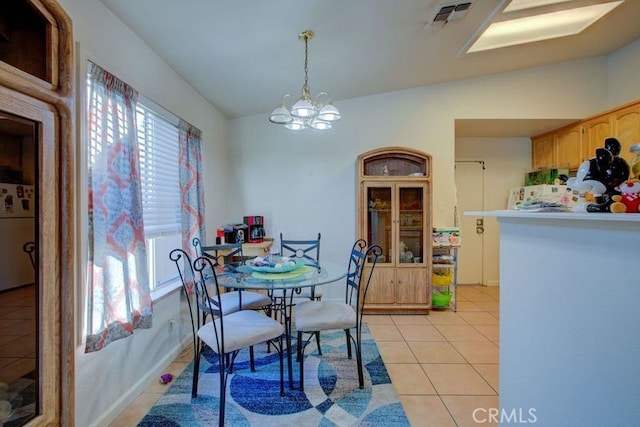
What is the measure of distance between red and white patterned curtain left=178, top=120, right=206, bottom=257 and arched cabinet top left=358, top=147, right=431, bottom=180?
5.87 feet

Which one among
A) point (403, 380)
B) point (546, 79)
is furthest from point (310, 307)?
point (546, 79)

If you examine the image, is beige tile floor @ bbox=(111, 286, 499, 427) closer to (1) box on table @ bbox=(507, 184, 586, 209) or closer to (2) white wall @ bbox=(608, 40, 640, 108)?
(1) box on table @ bbox=(507, 184, 586, 209)

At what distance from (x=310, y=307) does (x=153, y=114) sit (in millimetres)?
1960

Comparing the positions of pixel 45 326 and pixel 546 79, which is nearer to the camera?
→ pixel 45 326

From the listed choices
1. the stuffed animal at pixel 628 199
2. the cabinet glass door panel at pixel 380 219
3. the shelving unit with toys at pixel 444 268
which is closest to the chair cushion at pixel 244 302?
the cabinet glass door panel at pixel 380 219

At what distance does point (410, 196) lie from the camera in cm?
→ 359

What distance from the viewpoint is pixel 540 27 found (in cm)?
284

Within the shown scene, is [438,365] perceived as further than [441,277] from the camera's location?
No

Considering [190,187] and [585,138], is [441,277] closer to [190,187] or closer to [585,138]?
[585,138]

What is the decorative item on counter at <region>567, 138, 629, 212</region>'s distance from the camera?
93cm

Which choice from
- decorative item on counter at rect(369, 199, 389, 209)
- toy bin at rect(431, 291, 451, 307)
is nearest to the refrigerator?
decorative item on counter at rect(369, 199, 389, 209)

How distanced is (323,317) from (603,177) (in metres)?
1.70

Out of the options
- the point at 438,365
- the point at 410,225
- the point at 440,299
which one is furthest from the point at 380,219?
the point at 438,365

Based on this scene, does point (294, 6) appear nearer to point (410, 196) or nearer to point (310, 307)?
point (310, 307)
